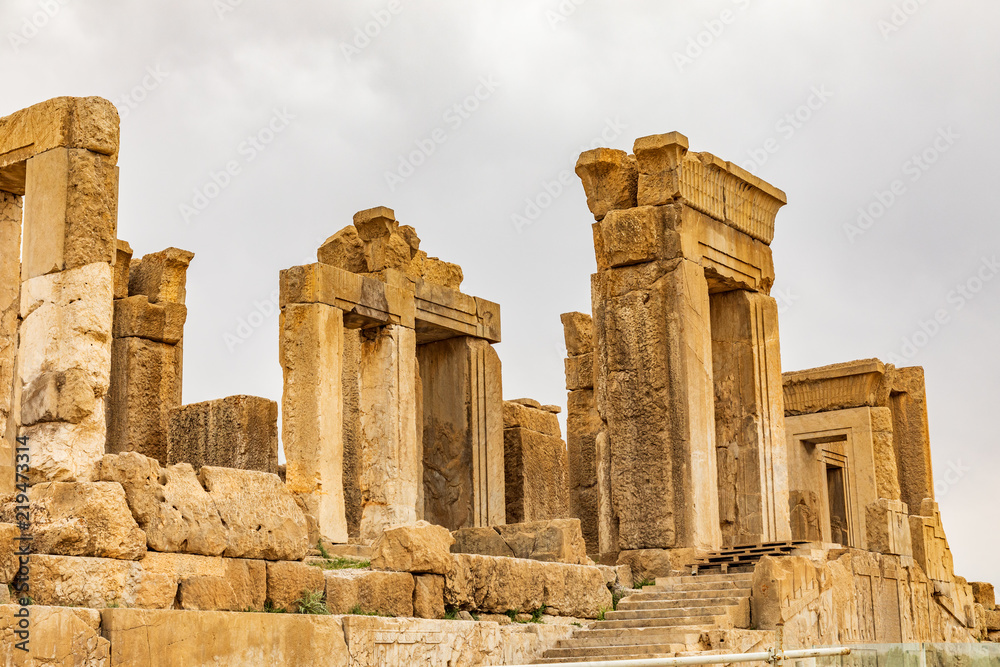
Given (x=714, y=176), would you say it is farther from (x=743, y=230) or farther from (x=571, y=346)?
(x=571, y=346)

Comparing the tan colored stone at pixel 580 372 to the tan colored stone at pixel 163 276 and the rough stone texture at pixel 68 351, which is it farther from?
the rough stone texture at pixel 68 351

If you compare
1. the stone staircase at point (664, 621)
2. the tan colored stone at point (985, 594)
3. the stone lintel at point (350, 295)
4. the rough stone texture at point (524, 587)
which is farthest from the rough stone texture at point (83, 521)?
the tan colored stone at point (985, 594)

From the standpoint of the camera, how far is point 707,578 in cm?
1222

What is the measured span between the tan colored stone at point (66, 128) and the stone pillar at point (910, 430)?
52.0 ft

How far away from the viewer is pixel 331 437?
14453mm

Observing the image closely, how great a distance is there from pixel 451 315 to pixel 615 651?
26.0 feet

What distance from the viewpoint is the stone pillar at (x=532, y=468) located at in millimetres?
18797

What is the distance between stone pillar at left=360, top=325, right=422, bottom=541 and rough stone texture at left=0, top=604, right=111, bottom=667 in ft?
25.6

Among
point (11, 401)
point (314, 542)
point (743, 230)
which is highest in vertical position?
point (743, 230)

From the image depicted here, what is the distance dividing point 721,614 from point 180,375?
9.04 m

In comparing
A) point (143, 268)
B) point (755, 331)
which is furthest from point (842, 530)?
point (143, 268)

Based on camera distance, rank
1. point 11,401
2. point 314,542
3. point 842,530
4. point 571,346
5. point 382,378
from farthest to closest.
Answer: point 842,530
point 571,346
point 382,378
point 314,542
point 11,401

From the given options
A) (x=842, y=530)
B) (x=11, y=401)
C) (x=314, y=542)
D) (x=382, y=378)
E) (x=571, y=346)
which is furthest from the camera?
(x=842, y=530)

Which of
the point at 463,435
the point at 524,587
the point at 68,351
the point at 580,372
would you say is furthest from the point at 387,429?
the point at 68,351
